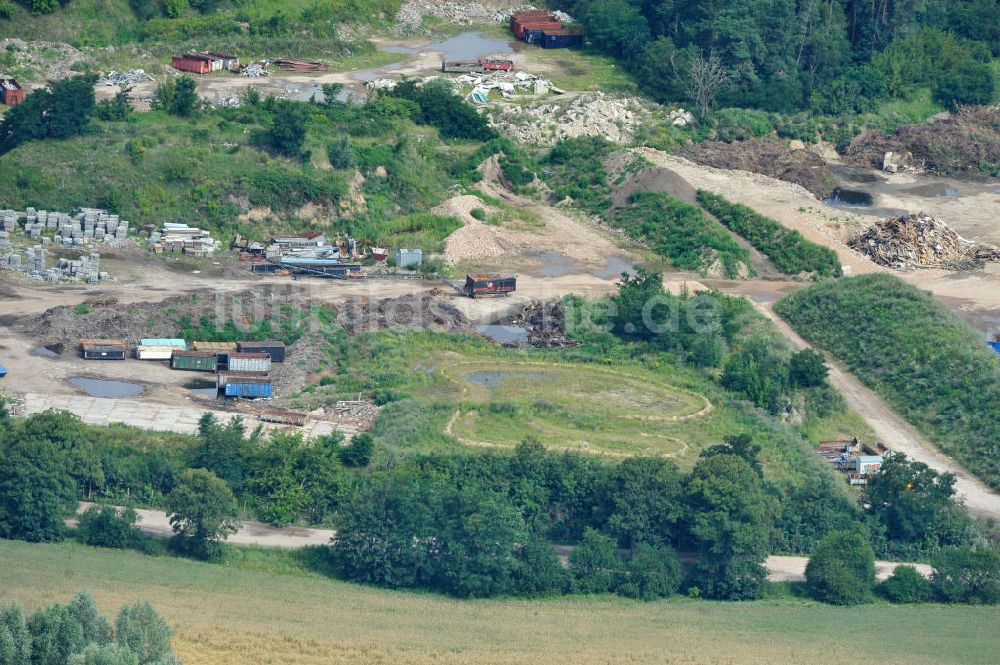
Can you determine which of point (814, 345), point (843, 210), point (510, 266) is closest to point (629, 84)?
point (843, 210)

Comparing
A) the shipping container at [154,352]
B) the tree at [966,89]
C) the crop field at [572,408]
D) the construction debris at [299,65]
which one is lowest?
the crop field at [572,408]

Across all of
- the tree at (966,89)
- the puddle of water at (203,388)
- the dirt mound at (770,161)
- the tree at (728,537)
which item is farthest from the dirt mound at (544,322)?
the tree at (966,89)

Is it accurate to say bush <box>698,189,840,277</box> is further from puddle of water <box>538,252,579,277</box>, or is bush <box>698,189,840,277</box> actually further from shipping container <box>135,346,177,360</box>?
shipping container <box>135,346,177,360</box>

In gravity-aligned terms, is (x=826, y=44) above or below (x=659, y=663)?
above

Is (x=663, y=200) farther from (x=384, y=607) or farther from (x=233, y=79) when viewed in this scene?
(x=384, y=607)

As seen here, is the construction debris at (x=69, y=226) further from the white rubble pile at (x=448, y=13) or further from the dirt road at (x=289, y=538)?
the white rubble pile at (x=448, y=13)

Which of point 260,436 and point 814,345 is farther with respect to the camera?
point 814,345

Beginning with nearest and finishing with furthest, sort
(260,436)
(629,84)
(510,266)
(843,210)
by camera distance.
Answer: (260,436) < (510,266) < (843,210) < (629,84)

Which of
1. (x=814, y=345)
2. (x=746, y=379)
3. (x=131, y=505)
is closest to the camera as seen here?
(x=131, y=505)
